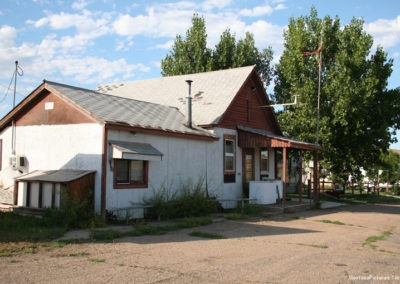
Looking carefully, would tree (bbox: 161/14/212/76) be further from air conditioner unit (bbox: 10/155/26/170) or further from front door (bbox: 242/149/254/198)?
air conditioner unit (bbox: 10/155/26/170)

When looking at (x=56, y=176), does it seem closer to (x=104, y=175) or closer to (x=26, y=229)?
(x=104, y=175)

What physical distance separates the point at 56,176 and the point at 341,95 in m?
19.5

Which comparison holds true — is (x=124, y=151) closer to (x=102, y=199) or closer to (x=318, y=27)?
(x=102, y=199)

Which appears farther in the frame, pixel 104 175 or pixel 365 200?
pixel 365 200

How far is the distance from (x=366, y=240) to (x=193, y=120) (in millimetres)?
8830

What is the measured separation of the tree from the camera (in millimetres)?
39062

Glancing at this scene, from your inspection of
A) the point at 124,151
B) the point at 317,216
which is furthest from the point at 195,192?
the point at 317,216

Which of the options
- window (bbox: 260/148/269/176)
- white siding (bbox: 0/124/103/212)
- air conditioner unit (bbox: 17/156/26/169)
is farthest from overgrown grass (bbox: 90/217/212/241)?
window (bbox: 260/148/269/176)

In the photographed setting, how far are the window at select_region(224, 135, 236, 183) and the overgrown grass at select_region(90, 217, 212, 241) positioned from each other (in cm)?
487

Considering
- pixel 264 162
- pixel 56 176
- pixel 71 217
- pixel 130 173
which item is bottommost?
pixel 71 217

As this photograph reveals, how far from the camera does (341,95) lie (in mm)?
26609

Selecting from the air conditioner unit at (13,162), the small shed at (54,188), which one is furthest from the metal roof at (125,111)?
the air conditioner unit at (13,162)

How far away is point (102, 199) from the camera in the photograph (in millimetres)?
12250

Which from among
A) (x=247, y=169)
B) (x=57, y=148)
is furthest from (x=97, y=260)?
(x=247, y=169)
